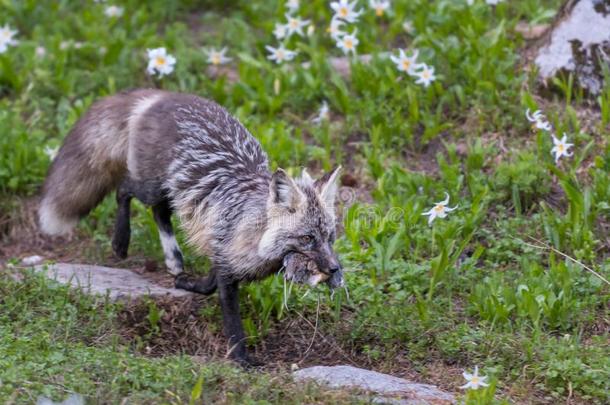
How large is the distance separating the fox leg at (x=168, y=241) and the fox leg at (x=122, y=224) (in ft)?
0.82

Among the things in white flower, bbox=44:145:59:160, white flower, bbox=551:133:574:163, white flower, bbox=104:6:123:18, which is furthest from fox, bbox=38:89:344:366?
white flower, bbox=104:6:123:18

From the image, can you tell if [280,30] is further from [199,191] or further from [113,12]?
[199,191]

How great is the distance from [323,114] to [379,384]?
11.8ft

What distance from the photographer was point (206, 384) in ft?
16.0

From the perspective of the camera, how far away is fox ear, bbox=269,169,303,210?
5270 millimetres

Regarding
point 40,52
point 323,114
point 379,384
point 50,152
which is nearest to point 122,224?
point 50,152

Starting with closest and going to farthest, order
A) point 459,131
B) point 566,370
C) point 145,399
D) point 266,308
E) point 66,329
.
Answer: point 145,399, point 566,370, point 66,329, point 266,308, point 459,131

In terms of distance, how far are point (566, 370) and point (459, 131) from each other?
9.98ft

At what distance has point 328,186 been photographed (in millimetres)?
5480

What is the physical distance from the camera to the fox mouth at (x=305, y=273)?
5266 mm

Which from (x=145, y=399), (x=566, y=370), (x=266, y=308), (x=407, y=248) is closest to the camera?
(x=145, y=399)

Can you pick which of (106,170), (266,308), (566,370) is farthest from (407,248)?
(106,170)

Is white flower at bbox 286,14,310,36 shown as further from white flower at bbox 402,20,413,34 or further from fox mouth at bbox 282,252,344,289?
fox mouth at bbox 282,252,344,289

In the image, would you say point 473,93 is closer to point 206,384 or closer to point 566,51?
point 566,51
